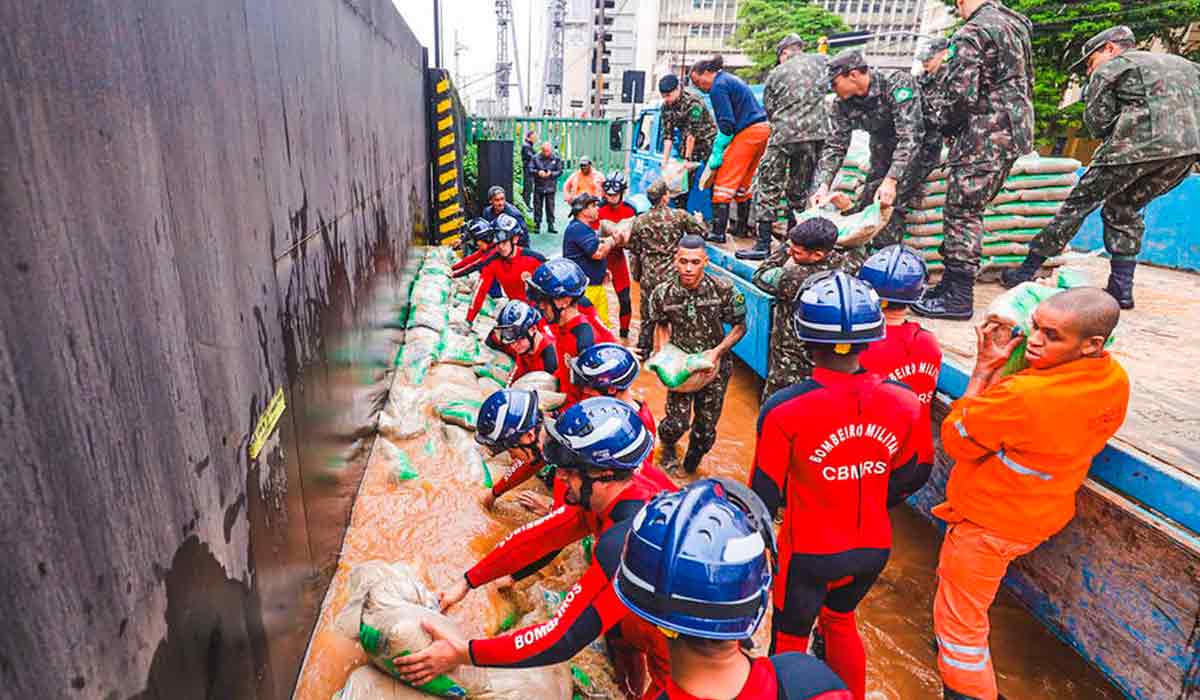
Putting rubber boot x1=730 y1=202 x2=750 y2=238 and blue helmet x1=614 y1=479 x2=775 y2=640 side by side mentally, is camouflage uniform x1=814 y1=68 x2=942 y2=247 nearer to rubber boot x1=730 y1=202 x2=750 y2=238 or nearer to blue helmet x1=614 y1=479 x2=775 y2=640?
rubber boot x1=730 y1=202 x2=750 y2=238

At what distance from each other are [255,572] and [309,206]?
1.46m

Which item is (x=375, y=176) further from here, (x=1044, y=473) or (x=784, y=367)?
(x=1044, y=473)

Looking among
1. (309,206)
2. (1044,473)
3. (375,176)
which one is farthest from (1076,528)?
(375,176)

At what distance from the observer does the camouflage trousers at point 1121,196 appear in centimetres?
368

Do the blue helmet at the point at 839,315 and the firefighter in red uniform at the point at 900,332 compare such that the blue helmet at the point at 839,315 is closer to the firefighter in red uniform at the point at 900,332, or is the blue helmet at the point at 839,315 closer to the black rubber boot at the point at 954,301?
the firefighter in red uniform at the point at 900,332

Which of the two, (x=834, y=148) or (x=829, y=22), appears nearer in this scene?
(x=834, y=148)

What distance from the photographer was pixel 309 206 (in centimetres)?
257

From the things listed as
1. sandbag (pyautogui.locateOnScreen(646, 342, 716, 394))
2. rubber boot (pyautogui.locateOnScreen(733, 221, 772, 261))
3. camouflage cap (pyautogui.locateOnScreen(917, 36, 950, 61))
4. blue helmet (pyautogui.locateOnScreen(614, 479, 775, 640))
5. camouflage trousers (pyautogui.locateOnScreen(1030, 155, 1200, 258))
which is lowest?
sandbag (pyautogui.locateOnScreen(646, 342, 716, 394))

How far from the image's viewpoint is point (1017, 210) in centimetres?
494

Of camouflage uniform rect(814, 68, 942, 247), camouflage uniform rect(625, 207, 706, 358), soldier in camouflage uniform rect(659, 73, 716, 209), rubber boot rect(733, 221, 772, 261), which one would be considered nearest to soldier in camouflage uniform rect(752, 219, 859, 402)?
camouflage uniform rect(814, 68, 942, 247)

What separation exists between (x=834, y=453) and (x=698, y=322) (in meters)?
1.90

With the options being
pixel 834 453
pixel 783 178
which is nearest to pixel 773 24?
pixel 783 178

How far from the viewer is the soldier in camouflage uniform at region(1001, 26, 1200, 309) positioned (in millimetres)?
3527

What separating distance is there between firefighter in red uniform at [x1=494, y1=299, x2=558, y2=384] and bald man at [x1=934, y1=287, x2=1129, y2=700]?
2158mm
